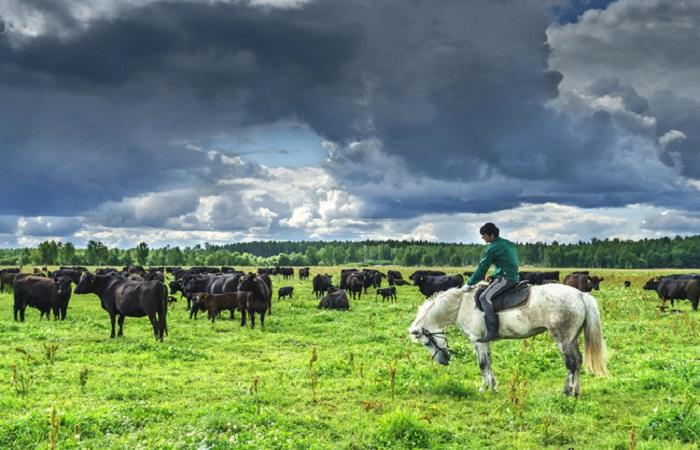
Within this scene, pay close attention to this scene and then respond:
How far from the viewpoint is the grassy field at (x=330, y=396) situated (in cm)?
840

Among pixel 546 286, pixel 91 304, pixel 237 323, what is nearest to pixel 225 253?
pixel 91 304

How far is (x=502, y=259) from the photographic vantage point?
37.6 ft

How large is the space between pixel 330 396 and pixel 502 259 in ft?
15.9

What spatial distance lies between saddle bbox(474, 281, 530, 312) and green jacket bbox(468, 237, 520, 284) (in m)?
0.21

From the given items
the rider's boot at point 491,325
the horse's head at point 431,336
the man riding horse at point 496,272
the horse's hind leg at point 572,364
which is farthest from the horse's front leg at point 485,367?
the horse's hind leg at point 572,364

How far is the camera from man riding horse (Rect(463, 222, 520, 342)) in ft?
37.3

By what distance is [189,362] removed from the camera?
15.3 m

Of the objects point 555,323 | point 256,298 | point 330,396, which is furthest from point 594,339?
point 256,298

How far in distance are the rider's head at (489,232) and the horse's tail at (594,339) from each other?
7.48 ft

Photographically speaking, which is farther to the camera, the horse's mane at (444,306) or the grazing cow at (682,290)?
the grazing cow at (682,290)

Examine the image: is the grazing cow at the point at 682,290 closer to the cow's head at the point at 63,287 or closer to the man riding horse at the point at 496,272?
the man riding horse at the point at 496,272

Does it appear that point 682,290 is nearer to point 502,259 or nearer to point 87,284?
point 502,259

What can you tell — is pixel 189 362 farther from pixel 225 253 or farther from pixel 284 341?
pixel 225 253

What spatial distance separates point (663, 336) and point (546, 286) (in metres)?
11.4
